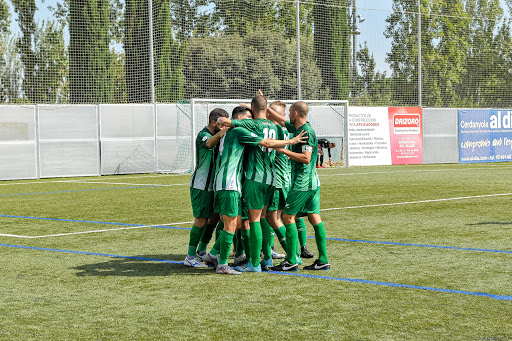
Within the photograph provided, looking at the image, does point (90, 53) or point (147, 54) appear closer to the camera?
point (147, 54)

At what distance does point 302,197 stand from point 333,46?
97.2ft

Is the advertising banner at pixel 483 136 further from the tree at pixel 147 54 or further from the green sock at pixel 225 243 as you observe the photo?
the green sock at pixel 225 243

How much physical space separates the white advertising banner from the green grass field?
62.2ft

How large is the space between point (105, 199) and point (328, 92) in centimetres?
2056

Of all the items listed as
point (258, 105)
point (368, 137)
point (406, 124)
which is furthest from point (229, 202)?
point (406, 124)

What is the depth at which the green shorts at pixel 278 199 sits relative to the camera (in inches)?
300

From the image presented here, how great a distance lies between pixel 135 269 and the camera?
766 centimetres

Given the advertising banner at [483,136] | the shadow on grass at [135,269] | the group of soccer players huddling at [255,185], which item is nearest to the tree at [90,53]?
the advertising banner at [483,136]

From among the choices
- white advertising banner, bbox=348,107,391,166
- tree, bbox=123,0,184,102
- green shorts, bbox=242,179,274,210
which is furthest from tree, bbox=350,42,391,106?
green shorts, bbox=242,179,274,210

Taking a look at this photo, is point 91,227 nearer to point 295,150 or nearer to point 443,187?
point 295,150

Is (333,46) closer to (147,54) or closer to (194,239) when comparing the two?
(147,54)

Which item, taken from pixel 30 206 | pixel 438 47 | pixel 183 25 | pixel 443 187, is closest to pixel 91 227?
pixel 30 206

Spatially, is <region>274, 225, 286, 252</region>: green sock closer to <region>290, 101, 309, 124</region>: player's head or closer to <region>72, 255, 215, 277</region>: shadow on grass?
<region>72, 255, 215, 277</region>: shadow on grass

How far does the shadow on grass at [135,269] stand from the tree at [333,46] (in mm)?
28322
